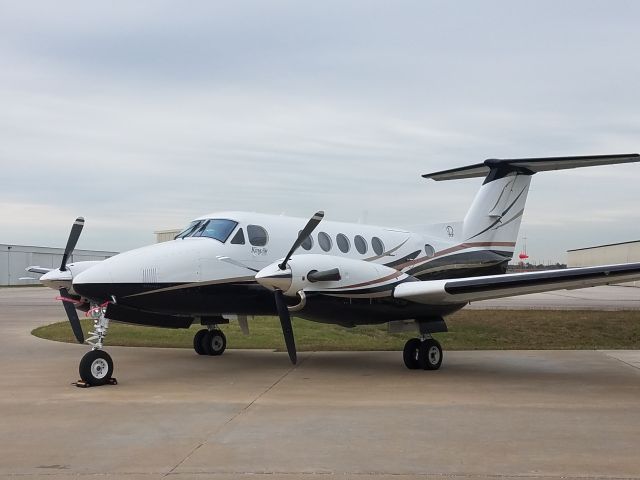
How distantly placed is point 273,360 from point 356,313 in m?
2.73

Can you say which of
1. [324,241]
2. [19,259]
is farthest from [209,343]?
[19,259]

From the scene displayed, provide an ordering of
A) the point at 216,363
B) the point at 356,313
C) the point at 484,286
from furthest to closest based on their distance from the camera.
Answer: the point at 216,363, the point at 356,313, the point at 484,286

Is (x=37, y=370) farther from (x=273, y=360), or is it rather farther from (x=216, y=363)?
(x=273, y=360)

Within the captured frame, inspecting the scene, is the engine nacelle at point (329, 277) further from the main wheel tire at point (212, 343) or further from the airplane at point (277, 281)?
the main wheel tire at point (212, 343)

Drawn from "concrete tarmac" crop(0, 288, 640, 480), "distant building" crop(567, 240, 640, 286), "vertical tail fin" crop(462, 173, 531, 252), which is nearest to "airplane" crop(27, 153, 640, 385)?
"concrete tarmac" crop(0, 288, 640, 480)

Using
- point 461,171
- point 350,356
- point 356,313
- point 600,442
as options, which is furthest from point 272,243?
Result: point 600,442

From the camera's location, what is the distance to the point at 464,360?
15406 millimetres

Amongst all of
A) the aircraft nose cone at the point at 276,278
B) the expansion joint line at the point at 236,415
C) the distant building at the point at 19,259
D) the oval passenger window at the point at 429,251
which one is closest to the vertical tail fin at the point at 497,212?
the oval passenger window at the point at 429,251

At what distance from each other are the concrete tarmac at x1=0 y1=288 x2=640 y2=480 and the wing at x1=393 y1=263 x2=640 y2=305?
1466 mm

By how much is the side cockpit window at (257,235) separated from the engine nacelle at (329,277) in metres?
1.42

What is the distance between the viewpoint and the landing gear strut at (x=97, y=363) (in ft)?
35.5

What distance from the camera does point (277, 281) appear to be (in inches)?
464

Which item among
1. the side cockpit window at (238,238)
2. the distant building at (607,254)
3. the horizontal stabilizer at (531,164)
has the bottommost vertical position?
the distant building at (607,254)

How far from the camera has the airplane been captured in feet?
38.5
